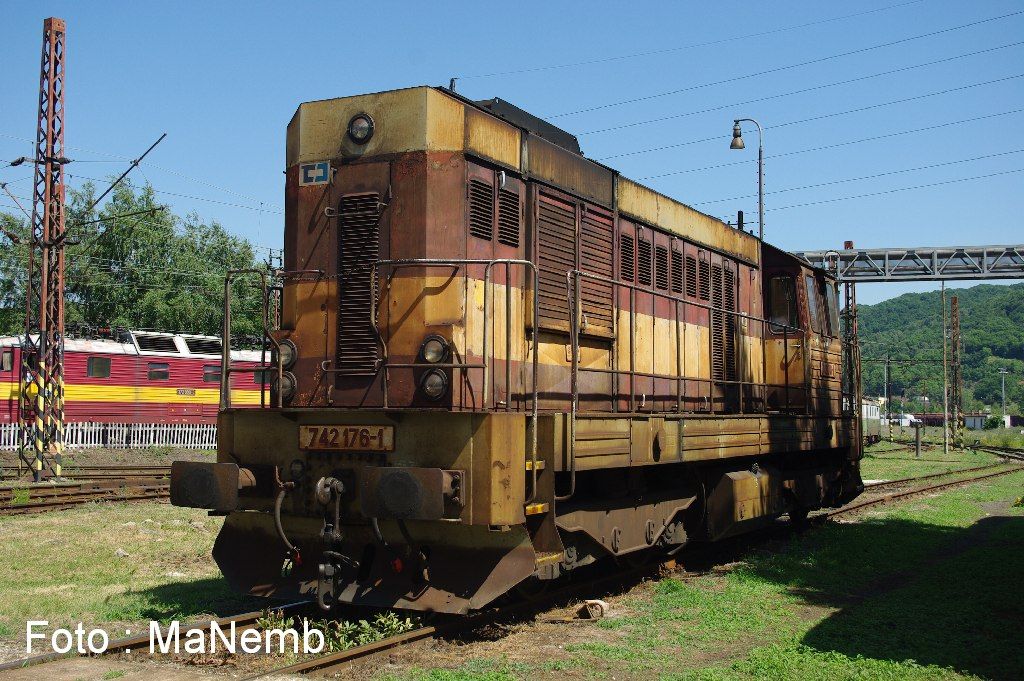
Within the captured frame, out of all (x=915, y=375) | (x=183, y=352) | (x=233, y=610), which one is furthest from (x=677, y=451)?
(x=915, y=375)

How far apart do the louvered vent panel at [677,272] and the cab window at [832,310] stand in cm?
454

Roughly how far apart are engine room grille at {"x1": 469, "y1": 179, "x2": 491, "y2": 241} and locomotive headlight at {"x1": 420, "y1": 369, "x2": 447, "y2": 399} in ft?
4.27

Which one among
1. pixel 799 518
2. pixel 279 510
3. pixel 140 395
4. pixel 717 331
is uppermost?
pixel 717 331

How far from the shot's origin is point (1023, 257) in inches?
1785

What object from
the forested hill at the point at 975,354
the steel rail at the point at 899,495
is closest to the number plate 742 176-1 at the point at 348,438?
the steel rail at the point at 899,495

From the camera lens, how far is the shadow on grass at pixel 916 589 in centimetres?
686

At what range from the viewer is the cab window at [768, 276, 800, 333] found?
1327cm

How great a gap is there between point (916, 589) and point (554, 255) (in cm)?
485

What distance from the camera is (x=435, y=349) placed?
7.12 meters

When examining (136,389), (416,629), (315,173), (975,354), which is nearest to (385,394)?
(416,629)

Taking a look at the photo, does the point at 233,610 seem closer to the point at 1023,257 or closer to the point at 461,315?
the point at 461,315

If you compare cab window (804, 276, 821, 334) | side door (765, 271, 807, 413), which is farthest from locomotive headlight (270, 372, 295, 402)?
cab window (804, 276, 821, 334)

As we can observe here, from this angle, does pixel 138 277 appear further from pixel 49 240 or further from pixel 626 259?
pixel 626 259

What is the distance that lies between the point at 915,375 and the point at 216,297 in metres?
134
